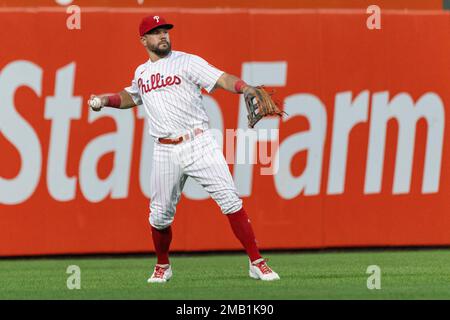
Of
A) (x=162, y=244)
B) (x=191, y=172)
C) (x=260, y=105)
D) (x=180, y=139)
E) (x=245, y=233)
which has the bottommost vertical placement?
(x=162, y=244)

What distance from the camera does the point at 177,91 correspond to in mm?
9375

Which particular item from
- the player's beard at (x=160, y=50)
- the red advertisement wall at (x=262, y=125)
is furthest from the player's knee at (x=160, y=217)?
the red advertisement wall at (x=262, y=125)

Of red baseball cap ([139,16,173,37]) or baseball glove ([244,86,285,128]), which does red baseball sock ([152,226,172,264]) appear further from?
red baseball cap ([139,16,173,37])

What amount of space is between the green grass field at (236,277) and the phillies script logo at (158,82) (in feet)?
4.91

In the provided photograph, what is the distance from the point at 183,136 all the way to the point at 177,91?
34 centimetres

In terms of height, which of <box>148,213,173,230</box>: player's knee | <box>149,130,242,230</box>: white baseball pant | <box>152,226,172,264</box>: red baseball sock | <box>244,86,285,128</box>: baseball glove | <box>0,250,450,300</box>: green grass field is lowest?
<box>0,250,450,300</box>: green grass field

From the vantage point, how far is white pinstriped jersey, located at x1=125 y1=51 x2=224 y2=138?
9.36m

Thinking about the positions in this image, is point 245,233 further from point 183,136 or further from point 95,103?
point 95,103

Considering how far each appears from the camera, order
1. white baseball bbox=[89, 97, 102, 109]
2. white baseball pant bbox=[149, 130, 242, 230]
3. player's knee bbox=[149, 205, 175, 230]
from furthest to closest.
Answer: white baseball bbox=[89, 97, 102, 109]
player's knee bbox=[149, 205, 175, 230]
white baseball pant bbox=[149, 130, 242, 230]

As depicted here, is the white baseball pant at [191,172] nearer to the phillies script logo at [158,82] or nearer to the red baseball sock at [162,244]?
the red baseball sock at [162,244]

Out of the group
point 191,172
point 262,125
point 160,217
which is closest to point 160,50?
point 191,172

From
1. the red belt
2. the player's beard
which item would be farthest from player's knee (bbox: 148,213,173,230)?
the player's beard
